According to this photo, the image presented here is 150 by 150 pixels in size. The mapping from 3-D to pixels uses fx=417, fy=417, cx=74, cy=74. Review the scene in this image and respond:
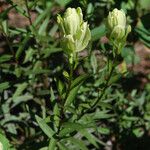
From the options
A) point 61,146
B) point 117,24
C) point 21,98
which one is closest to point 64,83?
point 21,98

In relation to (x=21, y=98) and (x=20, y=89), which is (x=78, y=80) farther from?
(x=21, y=98)

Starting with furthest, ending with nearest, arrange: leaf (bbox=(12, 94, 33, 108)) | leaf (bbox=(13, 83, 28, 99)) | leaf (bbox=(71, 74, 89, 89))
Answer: leaf (bbox=(12, 94, 33, 108)) → leaf (bbox=(13, 83, 28, 99)) → leaf (bbox=(71, 74, 89, 89))

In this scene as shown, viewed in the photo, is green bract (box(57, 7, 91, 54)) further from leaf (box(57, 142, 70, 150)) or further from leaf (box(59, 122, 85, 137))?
leaf (box(57, 142, 70, 150))

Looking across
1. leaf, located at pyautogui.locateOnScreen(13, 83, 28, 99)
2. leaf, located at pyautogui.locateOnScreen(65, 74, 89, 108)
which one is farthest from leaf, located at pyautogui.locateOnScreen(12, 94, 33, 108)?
leaf, located at pyautogui.locateOnScreen(65, 74, 89, 108)

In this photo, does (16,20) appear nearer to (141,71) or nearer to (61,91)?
(141,71)

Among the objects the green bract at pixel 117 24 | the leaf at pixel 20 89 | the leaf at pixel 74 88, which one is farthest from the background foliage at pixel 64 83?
the green bract at pixel 117 24

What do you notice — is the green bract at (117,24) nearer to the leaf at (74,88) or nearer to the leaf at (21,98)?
the leaf at (74,88)
